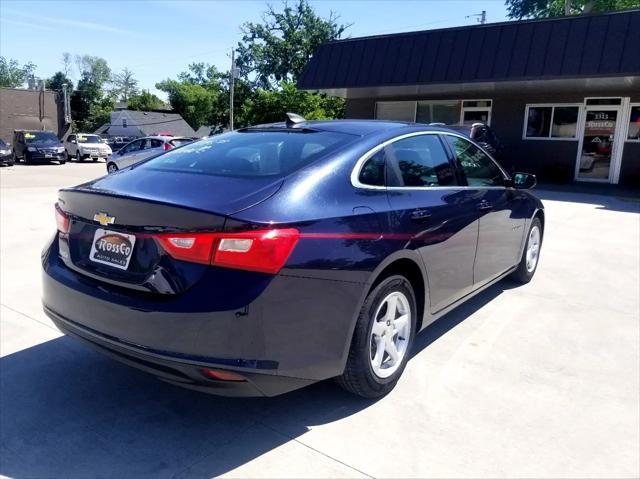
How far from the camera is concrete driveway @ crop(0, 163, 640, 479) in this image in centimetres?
250

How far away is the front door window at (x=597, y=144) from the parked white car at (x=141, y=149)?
522 inches

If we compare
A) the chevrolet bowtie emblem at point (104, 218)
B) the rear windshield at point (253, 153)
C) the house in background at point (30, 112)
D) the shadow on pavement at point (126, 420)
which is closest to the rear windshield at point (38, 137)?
the house in background at point (30, 112)

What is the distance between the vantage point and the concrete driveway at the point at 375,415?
98.5 inches

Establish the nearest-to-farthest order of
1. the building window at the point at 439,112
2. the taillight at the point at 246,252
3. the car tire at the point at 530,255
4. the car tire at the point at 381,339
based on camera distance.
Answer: the taillight at the point at 246,252
the car tire at the point at 381,339
the car tire at the point at 530,255
the building window at the point at 439,112

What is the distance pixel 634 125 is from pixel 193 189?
55.6ft

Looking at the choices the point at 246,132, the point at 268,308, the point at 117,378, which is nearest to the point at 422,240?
the point at 268,308

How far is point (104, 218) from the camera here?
2.63 m

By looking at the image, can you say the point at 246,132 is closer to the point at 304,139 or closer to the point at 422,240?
the point at 304,139

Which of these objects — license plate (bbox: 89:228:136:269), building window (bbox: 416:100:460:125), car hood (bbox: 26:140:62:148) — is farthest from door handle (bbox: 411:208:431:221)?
car hood (bbox: 26:140:62:148)

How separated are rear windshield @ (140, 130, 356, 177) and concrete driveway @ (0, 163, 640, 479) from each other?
135 cm

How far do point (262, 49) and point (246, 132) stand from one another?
42.0 metres

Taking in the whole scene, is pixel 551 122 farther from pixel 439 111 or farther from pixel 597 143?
pixel 439 111

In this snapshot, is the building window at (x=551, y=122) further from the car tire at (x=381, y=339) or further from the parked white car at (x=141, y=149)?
the car tire at (x=381, y=339)

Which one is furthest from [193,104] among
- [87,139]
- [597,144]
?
[597,144]
